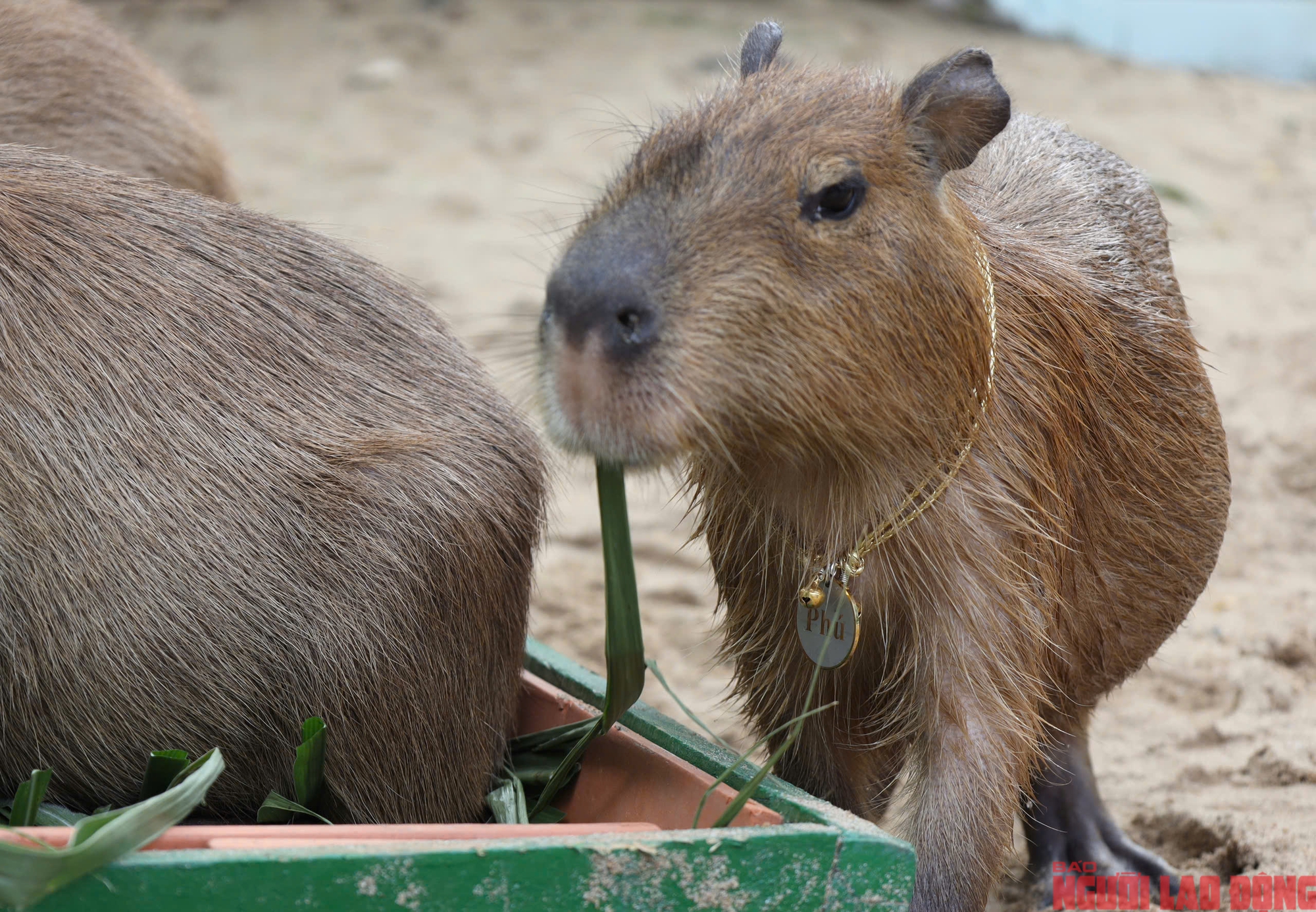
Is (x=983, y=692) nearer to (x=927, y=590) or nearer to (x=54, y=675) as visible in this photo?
(x=927, y=590)

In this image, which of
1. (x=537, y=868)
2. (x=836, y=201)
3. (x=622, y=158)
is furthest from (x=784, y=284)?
(x=537, y=868)

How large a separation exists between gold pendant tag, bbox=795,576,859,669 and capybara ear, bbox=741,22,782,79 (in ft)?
2.37

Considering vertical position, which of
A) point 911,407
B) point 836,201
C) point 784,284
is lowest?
point 911,407

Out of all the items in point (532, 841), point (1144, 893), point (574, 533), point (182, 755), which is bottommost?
point (574, 533)

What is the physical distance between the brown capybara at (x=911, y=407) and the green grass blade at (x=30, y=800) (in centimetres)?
76

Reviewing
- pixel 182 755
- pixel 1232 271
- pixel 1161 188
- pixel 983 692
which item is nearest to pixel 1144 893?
pixel 983 692

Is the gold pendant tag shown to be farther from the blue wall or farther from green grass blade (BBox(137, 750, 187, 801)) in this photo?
the blue wall

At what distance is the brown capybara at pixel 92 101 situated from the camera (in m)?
2.93

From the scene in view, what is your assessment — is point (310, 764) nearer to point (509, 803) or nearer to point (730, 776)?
point (509, 803)

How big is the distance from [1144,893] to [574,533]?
6.69 feet

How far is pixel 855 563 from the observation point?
1.90 metres

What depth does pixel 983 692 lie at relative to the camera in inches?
Answer: 73.7

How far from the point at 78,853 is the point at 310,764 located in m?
0.44

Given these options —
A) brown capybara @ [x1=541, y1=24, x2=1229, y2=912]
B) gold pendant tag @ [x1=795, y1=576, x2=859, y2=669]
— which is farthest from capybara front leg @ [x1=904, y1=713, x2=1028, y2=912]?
gold pendant tag @ [x1=795, y1=576, x2=859, y2=669]
